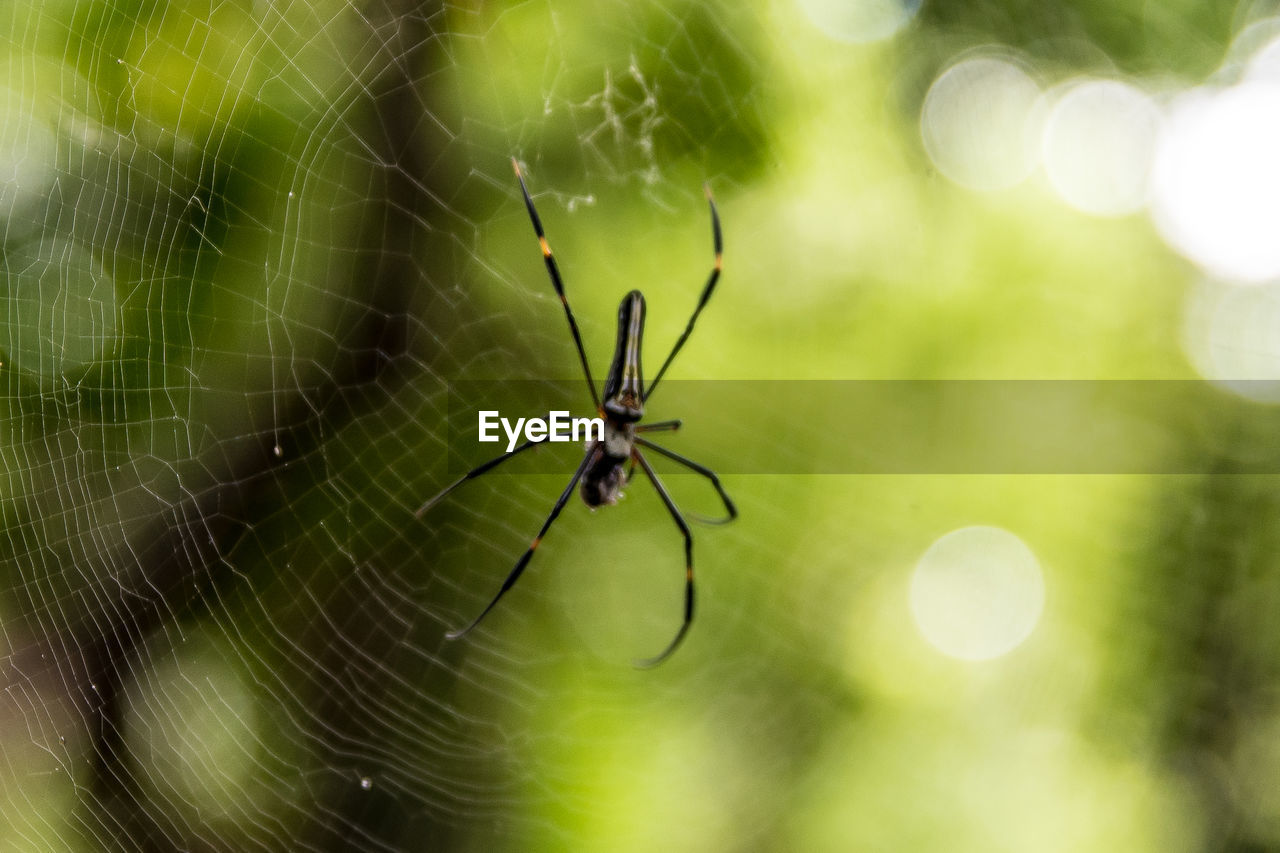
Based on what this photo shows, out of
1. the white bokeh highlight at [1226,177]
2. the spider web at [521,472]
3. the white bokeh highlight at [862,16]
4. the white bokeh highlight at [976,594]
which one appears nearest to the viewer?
the spider web at [521,472]

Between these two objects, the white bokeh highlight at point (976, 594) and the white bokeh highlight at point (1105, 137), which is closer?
the white bokeh highlight at point (1105, 137)

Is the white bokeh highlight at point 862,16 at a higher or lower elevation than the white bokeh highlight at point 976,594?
higher

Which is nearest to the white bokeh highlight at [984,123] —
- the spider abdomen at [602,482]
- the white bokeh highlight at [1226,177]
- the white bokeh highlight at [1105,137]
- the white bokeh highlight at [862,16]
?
the white bokeh highlight at [1105,137]

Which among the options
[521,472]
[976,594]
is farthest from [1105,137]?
[521,472]

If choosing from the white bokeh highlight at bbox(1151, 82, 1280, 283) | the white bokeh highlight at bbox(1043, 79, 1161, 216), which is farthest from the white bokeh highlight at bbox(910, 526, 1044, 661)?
the white bokeh highlight at bbox(1043, 79, 1161, 216)

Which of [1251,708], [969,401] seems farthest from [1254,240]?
[1251,708]

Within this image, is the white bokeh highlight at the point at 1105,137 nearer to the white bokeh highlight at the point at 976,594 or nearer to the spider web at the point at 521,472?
the spider web at the point at 521,472

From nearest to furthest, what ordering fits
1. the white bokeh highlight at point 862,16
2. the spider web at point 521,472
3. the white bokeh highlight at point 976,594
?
the spider web at point 521,472, the white bokeh highlight at point 862,16, the white bokeh highlight at point 976,594
